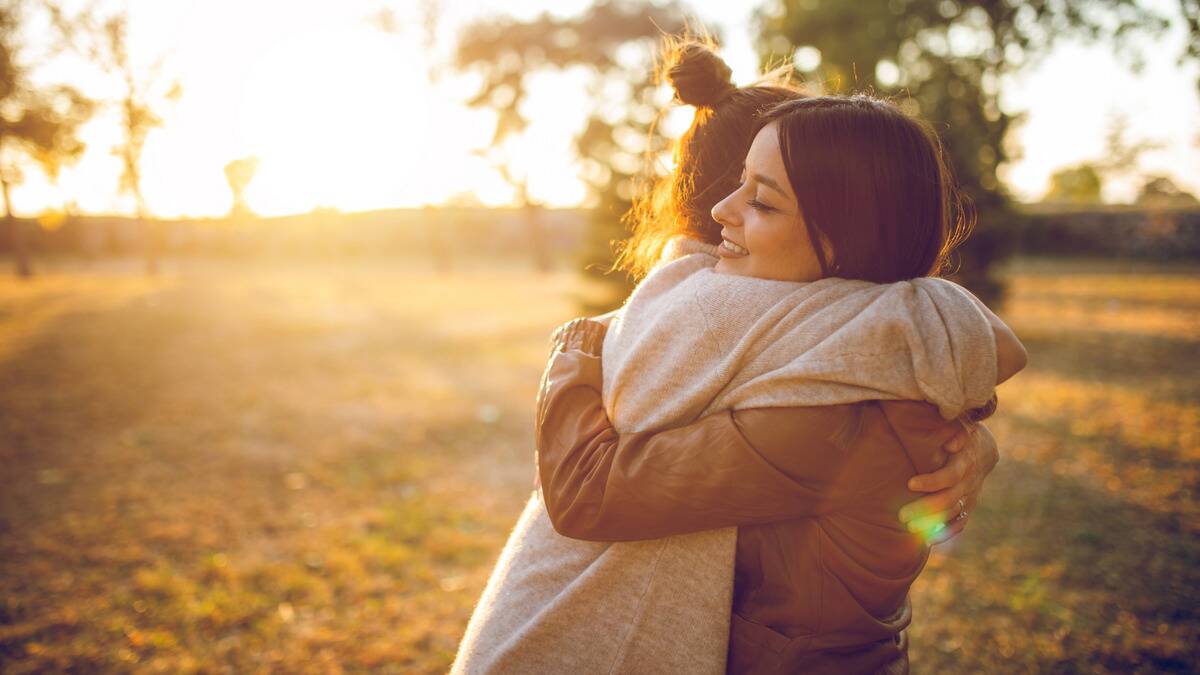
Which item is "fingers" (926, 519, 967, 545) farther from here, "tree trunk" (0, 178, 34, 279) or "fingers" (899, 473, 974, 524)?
"tree trunk" (0, 178, 34, 279)

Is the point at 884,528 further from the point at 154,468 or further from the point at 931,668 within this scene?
the point at 154,468

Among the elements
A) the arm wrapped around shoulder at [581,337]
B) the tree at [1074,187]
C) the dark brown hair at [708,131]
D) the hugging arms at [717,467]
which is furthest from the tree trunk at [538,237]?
the tree at [1074,187]

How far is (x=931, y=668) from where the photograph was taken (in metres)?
3.44

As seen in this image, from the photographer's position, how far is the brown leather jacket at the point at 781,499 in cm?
118

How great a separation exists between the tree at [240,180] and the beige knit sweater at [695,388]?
136 ft

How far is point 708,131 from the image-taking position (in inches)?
67.2

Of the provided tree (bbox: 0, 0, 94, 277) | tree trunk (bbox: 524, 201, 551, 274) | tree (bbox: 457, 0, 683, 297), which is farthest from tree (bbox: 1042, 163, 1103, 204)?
tree (bbox: 0, 0, 94, 277)

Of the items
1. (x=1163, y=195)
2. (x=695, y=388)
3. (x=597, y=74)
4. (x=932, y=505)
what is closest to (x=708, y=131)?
(x=695, y=388)

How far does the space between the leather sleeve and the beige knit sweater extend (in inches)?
1.7

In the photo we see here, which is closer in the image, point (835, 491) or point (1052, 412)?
point (835, 491)

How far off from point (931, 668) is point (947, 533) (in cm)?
259

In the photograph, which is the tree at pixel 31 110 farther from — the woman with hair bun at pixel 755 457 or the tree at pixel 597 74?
the woman with hair bun at pixel 755 457

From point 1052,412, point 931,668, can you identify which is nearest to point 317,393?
point 931,668

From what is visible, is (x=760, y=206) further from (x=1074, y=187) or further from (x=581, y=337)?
(x=1074, y=187)
